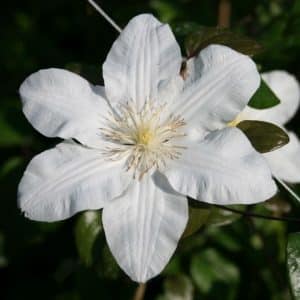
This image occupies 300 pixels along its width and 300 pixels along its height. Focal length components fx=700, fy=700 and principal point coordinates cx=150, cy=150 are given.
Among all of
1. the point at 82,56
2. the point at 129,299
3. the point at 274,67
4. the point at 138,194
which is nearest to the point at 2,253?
the point at 129,299

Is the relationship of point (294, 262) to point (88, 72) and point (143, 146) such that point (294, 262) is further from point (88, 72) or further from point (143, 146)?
point (88, 72)

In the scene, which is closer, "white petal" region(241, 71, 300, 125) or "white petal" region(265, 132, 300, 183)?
"white petal" region(265, 132, 300, 183)

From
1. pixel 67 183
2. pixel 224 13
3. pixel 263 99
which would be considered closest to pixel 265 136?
pixel 263 99

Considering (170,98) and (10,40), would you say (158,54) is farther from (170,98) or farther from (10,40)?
(10,40)

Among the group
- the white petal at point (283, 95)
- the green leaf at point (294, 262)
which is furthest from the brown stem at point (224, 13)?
the green leaf at point (294, 262)

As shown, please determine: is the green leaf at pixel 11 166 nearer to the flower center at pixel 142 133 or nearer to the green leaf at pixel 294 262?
the flower center at pixel 142 133

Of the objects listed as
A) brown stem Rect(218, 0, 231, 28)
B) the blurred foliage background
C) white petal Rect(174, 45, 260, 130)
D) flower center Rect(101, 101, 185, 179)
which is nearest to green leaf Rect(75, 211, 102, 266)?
the blurred foliage background

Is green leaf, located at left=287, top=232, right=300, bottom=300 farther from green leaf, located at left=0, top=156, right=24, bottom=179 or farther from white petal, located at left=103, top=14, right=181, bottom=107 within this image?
green leaf, located at left=0, top=156, right=24, bottom=179
